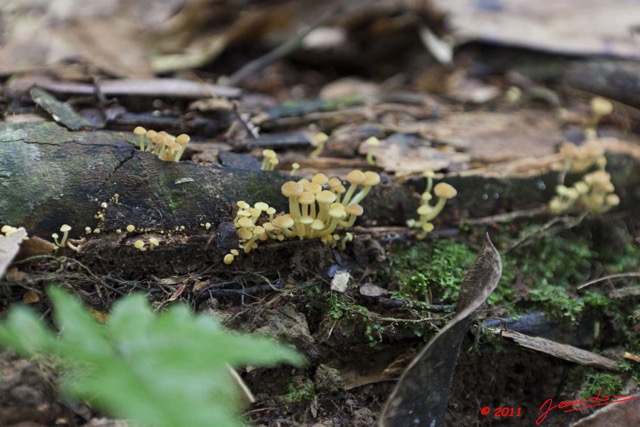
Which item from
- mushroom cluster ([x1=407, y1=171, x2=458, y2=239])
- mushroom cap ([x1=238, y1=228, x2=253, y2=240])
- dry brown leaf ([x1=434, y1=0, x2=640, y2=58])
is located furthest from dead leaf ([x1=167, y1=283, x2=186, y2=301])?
dry brown leaf ([x1=434, y1=0, x2=640, y2=58])

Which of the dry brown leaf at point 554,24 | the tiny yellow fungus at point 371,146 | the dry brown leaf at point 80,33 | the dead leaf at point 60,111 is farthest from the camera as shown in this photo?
the dry brown leaf at point 554,24

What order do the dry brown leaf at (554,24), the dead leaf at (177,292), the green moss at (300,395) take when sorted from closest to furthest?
the green moss at (300,395) < the dead leaf at (177,292) < the dry brown leaf at (554,24)

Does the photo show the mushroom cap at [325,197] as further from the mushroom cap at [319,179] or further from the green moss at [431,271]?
the green moss at [431,271]

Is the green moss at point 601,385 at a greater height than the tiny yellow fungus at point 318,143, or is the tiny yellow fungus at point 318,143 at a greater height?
the tiny yellow fungus at point 318,143

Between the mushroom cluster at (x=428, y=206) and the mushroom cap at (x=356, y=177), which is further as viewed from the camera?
the mushroom cluster at (x=428, y=206)

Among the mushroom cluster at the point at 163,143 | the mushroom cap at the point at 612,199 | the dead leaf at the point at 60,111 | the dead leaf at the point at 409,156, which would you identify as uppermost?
the dead leaf at the point at 60,111

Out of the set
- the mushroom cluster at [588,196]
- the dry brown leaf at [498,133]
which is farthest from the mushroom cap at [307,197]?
the mushroom cluster at [588,196]

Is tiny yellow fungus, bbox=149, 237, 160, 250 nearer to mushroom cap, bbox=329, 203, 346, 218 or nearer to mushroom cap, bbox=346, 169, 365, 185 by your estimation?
mushroom cap, bbox=329, 203, 346, 218

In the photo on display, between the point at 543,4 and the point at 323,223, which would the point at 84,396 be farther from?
the point at 543,4
